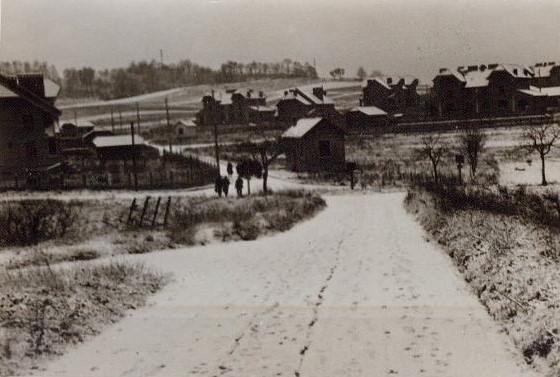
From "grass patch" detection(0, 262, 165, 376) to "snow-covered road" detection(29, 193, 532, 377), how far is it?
1.19 feet

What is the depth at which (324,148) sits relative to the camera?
4500cm

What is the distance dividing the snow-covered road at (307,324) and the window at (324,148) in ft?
95.6

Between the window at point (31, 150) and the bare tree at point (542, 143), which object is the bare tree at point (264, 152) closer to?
the bare tree at point (542, 143)

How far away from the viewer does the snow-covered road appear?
8.02m

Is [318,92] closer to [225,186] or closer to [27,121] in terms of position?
[27,121]

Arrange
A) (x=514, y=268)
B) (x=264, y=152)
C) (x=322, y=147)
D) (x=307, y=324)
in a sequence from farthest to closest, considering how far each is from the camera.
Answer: (x=322, y=147) → (x=264, y=152) → (x=514, y=268) → (x=307, y=324)

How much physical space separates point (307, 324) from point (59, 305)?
4527mm

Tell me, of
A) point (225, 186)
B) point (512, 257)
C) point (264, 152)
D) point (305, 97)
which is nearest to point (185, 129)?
point (305, 97)

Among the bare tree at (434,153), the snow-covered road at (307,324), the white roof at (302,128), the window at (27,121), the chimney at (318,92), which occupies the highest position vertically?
the chimney at (318,92)

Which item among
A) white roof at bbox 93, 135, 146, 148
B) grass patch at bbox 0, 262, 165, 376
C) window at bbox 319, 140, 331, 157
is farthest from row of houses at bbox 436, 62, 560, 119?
grass patch at bbox 0, 262, 165, 376

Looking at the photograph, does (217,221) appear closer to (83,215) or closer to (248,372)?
(83,215)

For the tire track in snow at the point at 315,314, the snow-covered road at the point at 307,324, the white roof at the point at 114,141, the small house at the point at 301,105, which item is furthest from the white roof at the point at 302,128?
the small house at the point at 301,105

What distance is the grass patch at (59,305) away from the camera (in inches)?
346

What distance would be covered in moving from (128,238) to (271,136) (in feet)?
187
